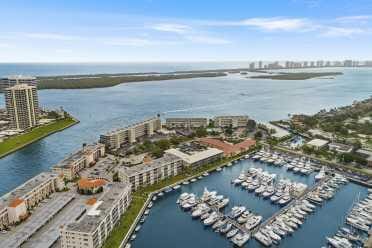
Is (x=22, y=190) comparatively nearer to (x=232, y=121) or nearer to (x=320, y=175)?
(x=320, y=175)

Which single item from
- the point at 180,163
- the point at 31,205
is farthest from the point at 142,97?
the point at 31,205

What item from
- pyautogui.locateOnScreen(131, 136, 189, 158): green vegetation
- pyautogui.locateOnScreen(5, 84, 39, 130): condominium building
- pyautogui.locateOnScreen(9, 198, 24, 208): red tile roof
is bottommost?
A: pyautogui.locateOnScreen(131, 136, 189, 158): green vegetation

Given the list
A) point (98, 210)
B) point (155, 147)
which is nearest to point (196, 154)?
point (155, 147)

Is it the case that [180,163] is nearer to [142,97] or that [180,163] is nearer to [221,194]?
[221,194]

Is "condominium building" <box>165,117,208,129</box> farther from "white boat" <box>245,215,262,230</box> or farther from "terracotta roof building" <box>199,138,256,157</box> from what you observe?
"white boat" <box>245,215,262,230</box>

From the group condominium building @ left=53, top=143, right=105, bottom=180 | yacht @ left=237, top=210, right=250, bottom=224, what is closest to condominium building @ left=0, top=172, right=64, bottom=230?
condominium building @ left=53, top=143, right=105, bottom=180

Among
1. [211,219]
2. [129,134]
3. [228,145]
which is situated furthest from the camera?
[129,134]
